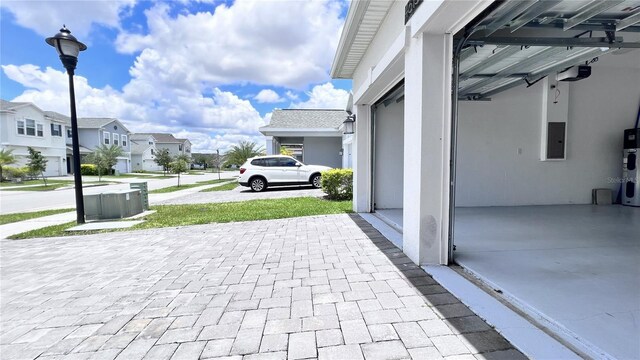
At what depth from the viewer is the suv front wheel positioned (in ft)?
46.9

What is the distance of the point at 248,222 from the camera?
6879 millimetres

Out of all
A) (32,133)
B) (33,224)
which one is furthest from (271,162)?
(32,133)

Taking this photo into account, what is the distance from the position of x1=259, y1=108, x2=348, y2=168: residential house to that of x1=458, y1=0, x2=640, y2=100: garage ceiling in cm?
1280

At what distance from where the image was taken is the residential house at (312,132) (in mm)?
18484

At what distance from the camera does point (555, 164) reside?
762 cm

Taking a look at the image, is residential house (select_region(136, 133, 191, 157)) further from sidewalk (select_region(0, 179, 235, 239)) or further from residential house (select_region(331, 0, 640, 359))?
residential house (select_region(331, 0, 640, 359))

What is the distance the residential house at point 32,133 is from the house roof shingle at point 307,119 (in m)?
22.9

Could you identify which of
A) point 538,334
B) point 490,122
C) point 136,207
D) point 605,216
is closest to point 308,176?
point 136,207

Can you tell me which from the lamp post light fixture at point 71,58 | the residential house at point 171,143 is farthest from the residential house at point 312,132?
the residential house at point 171,143

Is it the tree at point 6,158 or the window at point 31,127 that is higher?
the window at point 31,127

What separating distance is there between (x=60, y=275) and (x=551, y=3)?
6495 mm

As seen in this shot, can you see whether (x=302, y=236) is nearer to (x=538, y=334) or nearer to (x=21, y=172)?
(x=538, y=334)

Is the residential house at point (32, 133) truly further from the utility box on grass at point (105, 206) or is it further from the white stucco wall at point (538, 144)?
the white stucco wall at point (538, 144)

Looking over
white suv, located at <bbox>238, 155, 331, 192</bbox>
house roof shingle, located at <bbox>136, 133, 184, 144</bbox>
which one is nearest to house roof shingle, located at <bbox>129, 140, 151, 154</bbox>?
house roof shingle, located at <bbox>136, 133, 184, 144</bbox>
